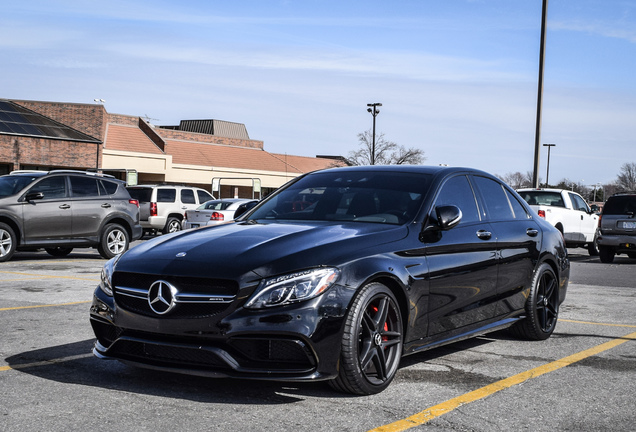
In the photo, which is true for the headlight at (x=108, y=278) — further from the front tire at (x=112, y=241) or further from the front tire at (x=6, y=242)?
the front tire at (x=112, y=241)

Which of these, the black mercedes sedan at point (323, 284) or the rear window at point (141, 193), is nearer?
the black mercedes sedan at point (323, 284)

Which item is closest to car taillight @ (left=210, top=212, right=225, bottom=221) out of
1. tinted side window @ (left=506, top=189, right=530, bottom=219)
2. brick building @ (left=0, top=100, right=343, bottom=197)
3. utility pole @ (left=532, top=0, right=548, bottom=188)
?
utility pole @ (left=532, top=0, right=548, bottom=188)

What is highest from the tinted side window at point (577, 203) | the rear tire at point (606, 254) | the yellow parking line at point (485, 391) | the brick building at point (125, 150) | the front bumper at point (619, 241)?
the brick building at point (125, 150)

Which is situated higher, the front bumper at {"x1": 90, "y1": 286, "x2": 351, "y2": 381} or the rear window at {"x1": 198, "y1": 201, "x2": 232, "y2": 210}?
the rear window at {"x1": 198, "y1": 201, "x2": 232, "y2": 210}

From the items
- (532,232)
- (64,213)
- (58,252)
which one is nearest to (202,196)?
(58,252)

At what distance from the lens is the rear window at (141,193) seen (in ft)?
85.1

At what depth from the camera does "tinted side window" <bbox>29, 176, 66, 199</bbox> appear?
15.3 meters

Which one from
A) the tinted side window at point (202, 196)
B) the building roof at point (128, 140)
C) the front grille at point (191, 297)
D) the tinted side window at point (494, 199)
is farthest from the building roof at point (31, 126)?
the front grille at point (191, 297)

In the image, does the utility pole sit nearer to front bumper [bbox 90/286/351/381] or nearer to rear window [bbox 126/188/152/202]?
rear window [bbox 126/188/152/202]

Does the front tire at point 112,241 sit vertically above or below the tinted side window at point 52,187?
below

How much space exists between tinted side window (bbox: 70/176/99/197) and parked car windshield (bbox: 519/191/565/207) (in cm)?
1031

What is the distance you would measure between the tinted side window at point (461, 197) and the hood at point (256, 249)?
2.49ft

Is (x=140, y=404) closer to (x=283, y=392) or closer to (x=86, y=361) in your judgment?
(x=283, y=392)

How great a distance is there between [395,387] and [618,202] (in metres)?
15.6
